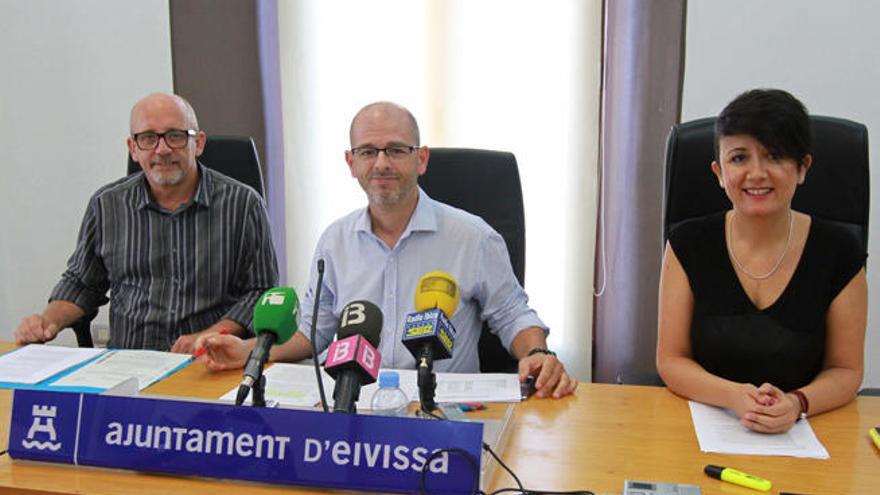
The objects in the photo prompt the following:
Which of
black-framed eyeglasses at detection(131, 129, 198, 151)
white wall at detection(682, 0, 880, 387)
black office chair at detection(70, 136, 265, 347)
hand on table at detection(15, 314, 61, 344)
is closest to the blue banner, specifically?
hand on table at detection(15, 314, 61, 344)

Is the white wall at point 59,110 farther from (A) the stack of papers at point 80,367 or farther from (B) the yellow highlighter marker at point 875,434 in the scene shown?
(B) the yellow highlighter marker at point 875,434

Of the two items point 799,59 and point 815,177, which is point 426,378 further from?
point 799,59

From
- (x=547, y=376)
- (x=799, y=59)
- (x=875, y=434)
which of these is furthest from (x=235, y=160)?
(x=799, y=59)

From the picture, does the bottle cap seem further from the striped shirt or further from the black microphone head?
the striped shirt

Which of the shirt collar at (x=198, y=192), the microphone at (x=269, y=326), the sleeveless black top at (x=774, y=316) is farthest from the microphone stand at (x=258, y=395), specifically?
the shirt collar at (x=198, y=192)

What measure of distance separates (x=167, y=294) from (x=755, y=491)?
66.2 inches

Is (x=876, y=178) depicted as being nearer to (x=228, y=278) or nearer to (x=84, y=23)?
(x=228, y=278)

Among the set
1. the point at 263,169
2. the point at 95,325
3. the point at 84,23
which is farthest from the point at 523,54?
the point at 95,325

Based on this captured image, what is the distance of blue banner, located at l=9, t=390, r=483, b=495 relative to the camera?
1.12 m

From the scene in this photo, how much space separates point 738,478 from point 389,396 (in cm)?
60

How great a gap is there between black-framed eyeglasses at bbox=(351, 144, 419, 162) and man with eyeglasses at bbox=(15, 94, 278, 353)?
0.54 meters

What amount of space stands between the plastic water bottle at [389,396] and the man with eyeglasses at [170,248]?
34.8 inches

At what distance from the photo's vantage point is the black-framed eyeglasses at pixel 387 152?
1924 mm

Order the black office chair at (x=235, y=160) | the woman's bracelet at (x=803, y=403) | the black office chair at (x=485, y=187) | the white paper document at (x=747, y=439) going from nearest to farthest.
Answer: the white paper document at (x=747, y=439) → the woman's bracelet at (x=803, y=403) → the black office chair at (x=485, y=187) → the black office chair at (x=235, y=160)
